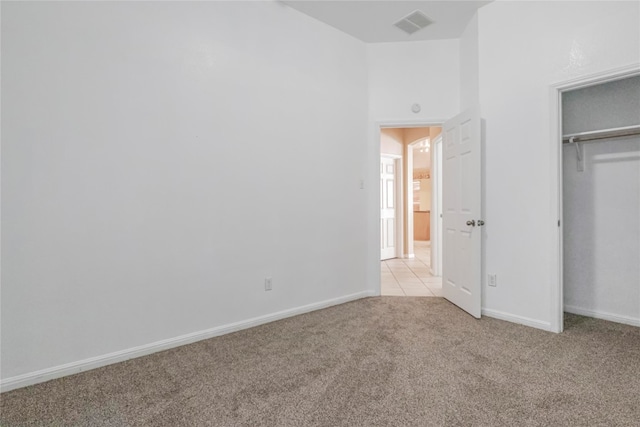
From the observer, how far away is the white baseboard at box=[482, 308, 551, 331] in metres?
2.74

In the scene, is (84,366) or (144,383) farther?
(84,366)

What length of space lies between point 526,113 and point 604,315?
78.0 inches

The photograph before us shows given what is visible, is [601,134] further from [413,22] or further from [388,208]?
[388,208]

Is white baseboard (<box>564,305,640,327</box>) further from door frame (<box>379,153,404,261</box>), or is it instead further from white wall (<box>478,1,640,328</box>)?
door frame (<box>379,153,404,261</box>)

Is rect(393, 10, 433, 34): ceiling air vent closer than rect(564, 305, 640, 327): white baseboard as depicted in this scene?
No

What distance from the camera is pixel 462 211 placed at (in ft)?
10.6

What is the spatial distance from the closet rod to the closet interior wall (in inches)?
8.1

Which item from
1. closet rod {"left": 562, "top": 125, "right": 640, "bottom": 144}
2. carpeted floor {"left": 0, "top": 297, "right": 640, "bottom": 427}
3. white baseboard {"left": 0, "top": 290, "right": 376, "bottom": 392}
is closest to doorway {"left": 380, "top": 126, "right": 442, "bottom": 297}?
white baseboard {"left": 0, "top": 290, "right": 376, "bottom": 392}

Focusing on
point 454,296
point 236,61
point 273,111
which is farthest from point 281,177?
point 454,296

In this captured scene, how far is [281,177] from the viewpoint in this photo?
3.06 metres

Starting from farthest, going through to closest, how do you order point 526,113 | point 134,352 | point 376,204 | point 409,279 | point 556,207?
point 409,279 < point 376,204 < point 526,113 < point 556,207 < point 134,352

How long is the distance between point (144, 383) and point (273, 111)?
2317 millimetres

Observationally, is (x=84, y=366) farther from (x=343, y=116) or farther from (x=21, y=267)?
(x=343, y=116)

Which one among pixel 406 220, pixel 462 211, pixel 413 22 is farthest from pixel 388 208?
pixel 413 22
